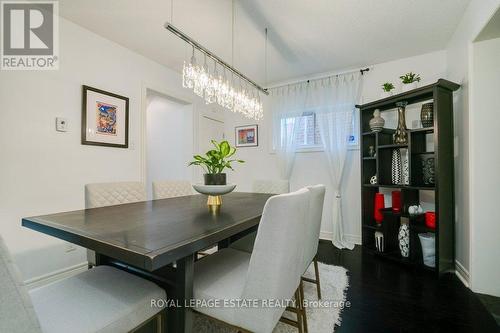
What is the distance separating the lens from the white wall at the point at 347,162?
2707 mm

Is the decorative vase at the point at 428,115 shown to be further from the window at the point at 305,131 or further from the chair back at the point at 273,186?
the chair back at the point at 273,186

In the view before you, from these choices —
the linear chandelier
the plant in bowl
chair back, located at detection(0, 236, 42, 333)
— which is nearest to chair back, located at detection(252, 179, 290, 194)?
the linear chandelier

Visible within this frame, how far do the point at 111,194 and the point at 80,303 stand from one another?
112 cm

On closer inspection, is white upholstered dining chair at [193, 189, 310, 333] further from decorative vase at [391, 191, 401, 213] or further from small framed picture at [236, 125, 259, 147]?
small framed picture at [236, 125, 259, 147]

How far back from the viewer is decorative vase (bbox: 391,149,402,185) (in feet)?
8.30

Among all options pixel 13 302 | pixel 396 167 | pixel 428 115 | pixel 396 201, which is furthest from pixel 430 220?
pixel 13 302

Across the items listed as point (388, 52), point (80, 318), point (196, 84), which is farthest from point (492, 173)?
point (80, 318)

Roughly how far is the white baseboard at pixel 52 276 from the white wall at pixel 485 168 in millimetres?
3556

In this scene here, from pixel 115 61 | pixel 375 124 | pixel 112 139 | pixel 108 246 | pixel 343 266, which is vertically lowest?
pixel 343 266

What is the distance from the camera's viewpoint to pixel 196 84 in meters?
1.75

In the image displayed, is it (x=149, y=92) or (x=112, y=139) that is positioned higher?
(x=149, y=92)

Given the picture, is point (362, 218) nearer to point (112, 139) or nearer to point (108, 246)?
point (108, 246)

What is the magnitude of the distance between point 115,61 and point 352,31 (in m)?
2.61

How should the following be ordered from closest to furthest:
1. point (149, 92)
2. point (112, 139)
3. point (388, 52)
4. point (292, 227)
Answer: point (292, 227) < point (112, 139) < point (388, 52) < point (149, 92)
